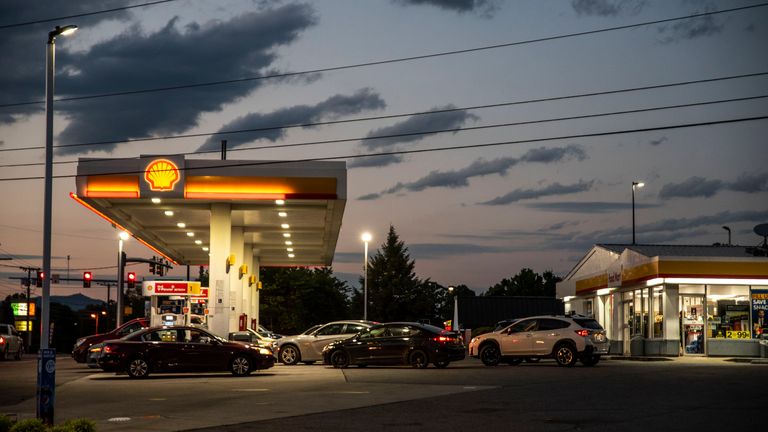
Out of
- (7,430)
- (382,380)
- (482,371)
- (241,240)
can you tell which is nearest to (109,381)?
(382,380)

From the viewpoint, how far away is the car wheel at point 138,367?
27.3 m

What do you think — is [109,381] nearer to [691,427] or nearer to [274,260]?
[691,427]

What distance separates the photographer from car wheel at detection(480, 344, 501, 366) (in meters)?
32.2

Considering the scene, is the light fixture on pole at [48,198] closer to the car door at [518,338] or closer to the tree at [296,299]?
the car door at [518,338]

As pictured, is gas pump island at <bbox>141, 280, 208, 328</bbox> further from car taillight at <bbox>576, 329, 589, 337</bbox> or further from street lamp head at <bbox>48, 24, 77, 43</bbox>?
street lamp head at <bbox>48, 24, 77, 43</bbox>

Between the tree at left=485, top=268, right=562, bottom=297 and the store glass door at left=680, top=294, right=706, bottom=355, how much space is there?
109269 mm

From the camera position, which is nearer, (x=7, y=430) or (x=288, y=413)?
(x=7, y=430)

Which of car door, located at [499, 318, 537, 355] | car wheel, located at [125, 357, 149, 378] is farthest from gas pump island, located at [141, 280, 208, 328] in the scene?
car door, located at [499, 318, 537, 355]

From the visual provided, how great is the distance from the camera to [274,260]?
222 ft

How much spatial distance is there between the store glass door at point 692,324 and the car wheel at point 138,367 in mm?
23541

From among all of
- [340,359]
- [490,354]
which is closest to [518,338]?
[490,354]

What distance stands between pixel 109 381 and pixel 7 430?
558 inches

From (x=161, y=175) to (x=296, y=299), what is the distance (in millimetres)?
65802

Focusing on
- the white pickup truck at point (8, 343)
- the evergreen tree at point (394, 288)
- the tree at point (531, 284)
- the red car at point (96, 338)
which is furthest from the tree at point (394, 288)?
the red car at point (96, 338)
